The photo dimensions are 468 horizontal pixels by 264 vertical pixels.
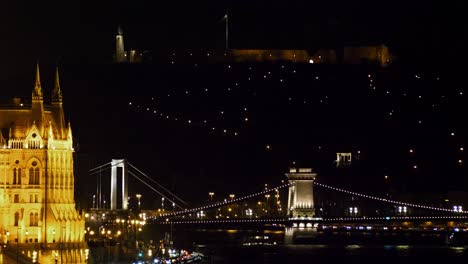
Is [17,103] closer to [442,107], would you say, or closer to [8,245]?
[8,245]

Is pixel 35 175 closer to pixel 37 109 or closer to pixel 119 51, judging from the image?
pixel 37 109

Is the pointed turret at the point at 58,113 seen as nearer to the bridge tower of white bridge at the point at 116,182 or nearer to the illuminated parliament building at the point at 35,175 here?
the illuminated parliament building at the point at 35,175

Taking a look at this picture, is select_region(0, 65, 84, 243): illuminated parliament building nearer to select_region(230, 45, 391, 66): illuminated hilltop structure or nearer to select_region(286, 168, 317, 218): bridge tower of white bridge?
select_region(286, 168, 317, 218): bridge tower of white bridge

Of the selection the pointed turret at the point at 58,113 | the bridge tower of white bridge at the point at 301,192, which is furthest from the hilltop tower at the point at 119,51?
the pointed turret at the point at 58,113

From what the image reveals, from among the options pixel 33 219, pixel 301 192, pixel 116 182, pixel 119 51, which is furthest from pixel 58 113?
pixel 119 51

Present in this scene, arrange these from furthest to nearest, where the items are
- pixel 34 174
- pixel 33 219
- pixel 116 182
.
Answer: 1. pixel 116 182
2. pixel 34 174
3. pixel 33 219
